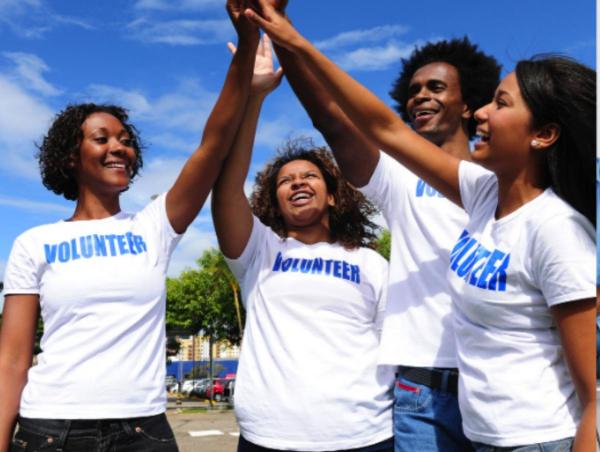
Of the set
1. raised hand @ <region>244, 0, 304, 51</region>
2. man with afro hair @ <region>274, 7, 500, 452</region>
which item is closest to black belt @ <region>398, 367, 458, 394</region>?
man with afro hair @ <region>274, 7, 500, 452</region>

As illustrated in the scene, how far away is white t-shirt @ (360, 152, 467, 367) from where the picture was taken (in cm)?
266

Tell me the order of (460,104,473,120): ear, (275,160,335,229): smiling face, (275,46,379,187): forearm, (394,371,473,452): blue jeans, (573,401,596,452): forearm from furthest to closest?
(460,104,473,120): ear → (275,160,335,229): smiling face → (275,46,379,187): forearm → (394,371,473,452): blue jeans → (573,401,596,452): forearm

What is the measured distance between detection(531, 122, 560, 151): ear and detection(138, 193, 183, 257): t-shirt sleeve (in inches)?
59.9

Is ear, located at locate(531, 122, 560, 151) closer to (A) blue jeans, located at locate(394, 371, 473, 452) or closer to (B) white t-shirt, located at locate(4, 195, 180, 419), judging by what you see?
(A) blue jeans, located at locate(394, 371, 473, 452)

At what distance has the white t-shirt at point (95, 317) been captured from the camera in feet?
8.71

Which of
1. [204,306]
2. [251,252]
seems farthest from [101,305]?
[204,306]

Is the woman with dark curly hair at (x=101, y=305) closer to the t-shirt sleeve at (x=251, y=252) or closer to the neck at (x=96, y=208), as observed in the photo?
the neck at (x=96, y=208)

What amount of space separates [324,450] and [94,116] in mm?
1786

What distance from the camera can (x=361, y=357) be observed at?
9.41 feet

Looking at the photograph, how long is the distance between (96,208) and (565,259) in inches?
78.3

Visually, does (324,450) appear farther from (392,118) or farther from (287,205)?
(392,118)

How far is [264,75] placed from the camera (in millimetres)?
3096

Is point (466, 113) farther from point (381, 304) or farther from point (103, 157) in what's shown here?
point (103, 157)

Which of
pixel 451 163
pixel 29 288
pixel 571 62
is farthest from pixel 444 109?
pixel 29 288
